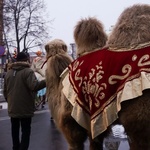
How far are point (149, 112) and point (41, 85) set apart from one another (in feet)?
8.49

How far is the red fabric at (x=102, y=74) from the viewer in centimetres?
240

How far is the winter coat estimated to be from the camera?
5078 millimetres

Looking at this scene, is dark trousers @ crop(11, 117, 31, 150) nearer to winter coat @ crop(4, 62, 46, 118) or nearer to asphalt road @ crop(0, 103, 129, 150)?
winter coat @ crop(4, 62, 46, 118)

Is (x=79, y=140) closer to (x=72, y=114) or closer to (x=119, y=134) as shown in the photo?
(x=72, y=114)

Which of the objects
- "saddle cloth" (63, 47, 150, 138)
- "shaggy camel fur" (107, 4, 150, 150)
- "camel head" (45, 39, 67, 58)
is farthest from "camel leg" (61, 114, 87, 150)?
"camel head" (45, 39, 67, 58)

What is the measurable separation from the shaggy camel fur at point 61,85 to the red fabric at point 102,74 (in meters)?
0.23

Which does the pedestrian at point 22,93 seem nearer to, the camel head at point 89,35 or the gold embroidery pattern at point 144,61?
the camel head at point 89,35

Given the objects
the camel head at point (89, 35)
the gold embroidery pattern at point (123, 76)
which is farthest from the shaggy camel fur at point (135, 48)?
the camel head at point (89, 35)

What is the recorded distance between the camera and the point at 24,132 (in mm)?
5254

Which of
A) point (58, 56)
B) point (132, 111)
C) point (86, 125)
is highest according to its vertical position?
point (58, 56)

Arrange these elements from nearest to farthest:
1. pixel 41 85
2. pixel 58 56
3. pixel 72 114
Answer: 1. pixel 72 114
2. pixel 58 56
3. pixel 41 85

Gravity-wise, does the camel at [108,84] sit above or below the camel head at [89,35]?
below

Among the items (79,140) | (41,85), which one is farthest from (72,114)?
(41,85)

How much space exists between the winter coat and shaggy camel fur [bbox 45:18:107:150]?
5.49 ft
